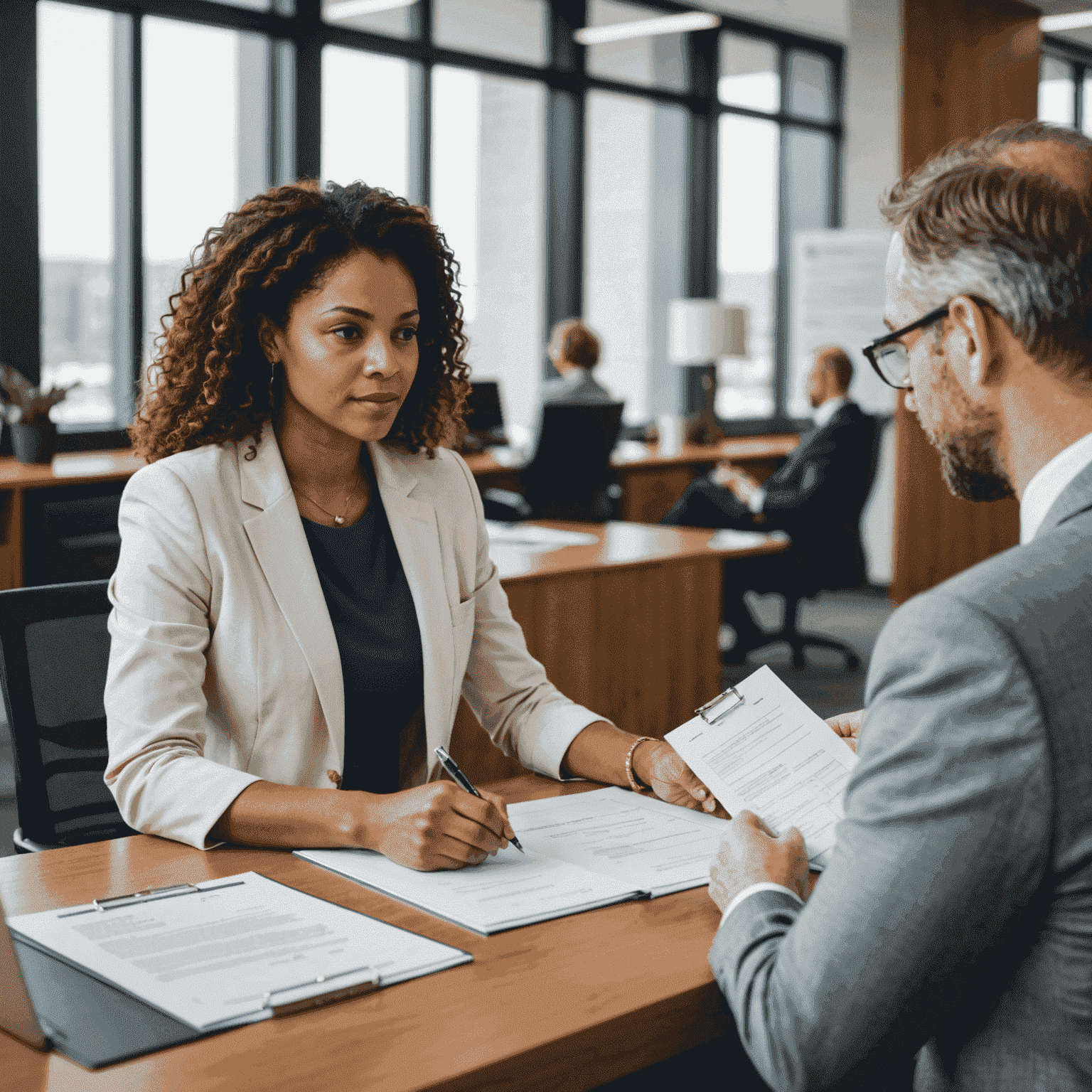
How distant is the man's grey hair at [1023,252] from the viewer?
3.10 ft

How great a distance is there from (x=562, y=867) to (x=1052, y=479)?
2.02 feet

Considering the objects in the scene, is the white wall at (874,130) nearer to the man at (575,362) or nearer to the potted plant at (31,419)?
the man at (575,362)

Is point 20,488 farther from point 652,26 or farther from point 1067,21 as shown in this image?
point 1067,21

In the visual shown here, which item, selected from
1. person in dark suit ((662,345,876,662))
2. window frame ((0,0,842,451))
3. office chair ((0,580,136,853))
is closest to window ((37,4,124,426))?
window frame ((0,0,842,451))

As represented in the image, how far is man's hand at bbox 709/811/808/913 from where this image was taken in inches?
44.4

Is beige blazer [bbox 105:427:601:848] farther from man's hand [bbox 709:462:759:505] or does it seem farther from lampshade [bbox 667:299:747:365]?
lampshade [bbox 667:299:747:365]

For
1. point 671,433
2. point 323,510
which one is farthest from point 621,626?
point 671,433

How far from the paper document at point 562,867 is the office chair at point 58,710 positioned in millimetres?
641

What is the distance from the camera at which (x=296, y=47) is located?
6562mm

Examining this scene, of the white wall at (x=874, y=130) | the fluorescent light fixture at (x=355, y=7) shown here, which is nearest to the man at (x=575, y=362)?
the fluorescent light fixture at (x=355, y=7)

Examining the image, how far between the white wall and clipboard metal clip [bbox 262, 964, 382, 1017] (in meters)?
7.41

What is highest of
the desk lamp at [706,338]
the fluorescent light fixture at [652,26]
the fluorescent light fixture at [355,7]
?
the fluorescent light fixture at [652,26]

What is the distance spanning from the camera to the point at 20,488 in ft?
15.6

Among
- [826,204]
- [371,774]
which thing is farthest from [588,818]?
[826,204]
